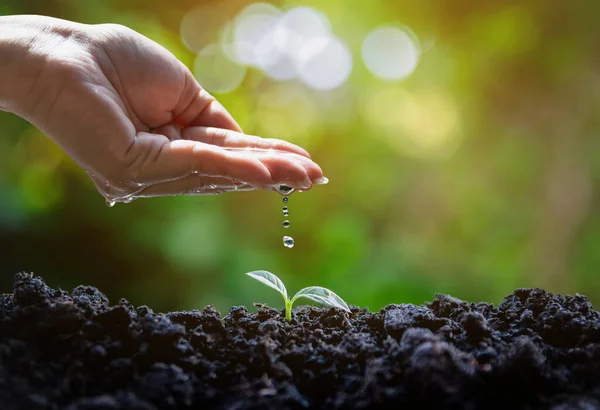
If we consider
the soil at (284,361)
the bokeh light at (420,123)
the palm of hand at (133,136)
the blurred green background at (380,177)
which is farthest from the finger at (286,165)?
the bokeh light at (420,123)

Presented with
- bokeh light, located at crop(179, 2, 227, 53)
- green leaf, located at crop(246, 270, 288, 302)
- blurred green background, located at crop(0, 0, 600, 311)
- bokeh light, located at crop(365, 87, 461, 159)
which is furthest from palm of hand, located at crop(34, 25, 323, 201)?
bokeh light, located at crop(365, 87, 461, 159)

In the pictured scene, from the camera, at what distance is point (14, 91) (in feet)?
3.59

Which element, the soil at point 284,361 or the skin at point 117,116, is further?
the skin at point 117,116

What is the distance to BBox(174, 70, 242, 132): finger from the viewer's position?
52.9 inches

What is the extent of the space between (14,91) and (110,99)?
21 centimetres

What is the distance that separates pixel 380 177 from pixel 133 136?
236cm

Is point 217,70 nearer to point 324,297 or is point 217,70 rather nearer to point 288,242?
point 288,242

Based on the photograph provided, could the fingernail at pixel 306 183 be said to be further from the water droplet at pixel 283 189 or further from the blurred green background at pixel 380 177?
the blurred green background at pixel 380 177

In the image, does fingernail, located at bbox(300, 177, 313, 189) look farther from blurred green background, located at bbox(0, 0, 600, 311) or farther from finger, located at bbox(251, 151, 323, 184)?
blurred green background, located at bbox(0, 0, 600, 311)

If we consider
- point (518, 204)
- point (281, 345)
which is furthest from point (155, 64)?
point (518, 204)

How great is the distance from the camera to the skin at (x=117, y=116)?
1002 millimetres

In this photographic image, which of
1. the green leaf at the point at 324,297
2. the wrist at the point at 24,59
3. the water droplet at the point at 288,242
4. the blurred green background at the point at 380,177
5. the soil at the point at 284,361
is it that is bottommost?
the soil at the point at 284,361

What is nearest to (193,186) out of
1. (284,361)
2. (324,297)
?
(324,297)

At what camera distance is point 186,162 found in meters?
0.99
